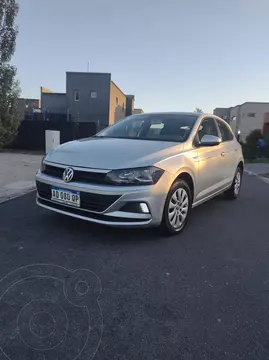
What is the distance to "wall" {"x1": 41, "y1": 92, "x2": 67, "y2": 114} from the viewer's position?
32750 mm

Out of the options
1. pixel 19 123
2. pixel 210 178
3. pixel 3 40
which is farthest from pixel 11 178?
pixel 3 40

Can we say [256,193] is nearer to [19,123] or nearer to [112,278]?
[112,278]

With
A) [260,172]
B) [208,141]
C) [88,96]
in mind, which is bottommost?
[260,172]

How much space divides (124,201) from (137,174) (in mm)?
334

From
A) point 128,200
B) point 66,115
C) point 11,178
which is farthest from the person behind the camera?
point 66,115

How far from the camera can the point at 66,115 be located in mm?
29234

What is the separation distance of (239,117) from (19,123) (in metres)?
41.5

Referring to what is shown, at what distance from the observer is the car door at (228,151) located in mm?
5305

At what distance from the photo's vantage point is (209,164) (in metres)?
4.57

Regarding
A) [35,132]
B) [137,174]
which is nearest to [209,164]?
[137,174]

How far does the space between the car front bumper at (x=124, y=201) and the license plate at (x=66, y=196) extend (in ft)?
0.16

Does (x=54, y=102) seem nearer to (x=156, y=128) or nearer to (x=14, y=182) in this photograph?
(x=14, y=182)

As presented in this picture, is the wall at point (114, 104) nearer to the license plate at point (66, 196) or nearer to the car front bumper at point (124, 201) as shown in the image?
the license plate at point (66, 196)

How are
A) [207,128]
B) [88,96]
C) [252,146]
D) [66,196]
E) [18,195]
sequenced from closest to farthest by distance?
1. [66,196]
2. [207,128]
3. [18,195]
4. [252,146]
5. [88,96]
